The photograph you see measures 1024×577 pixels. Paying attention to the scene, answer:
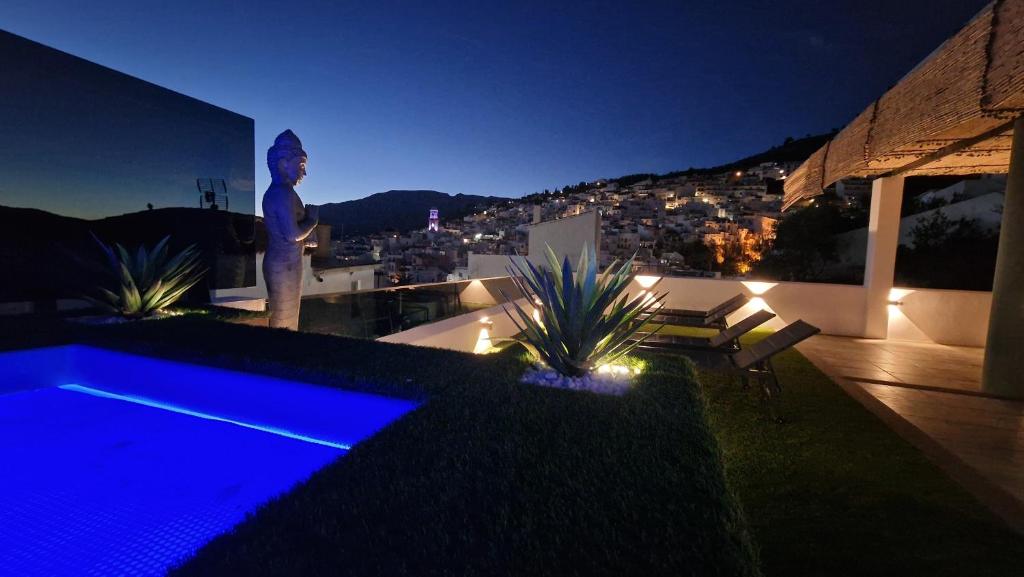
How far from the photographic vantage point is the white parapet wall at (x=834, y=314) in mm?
6387

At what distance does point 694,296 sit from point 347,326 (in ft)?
23.1

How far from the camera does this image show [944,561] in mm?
1943

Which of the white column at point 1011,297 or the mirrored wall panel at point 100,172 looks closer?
the white column at point 1011,297

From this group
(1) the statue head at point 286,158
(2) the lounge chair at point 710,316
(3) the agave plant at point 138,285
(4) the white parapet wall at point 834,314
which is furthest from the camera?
(2) the lounge chair at point 710,316

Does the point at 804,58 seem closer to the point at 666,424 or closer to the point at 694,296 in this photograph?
the point at 694,296

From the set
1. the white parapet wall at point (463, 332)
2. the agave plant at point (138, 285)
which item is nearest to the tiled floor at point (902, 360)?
the white parapet wall at point (463, 332)

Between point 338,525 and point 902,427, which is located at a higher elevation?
point 338,525

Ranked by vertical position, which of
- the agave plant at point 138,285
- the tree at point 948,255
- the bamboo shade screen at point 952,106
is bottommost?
the agave plant at point 138,285

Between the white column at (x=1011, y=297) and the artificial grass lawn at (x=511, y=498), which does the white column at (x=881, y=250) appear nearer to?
the white column at (x=1011, y=297)

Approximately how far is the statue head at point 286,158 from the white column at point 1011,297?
7.04 meters

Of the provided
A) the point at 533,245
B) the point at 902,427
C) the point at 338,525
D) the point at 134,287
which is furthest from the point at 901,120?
the point at 533,245

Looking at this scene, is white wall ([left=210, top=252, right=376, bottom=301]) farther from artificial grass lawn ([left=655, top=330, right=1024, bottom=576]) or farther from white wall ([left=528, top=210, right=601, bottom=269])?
artificial grass lawn ([left=655, top=330, right=1024, bottom=576])

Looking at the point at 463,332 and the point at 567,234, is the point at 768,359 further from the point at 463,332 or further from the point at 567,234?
the point at 567,234

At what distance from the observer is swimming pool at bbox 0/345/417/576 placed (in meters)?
1.83
